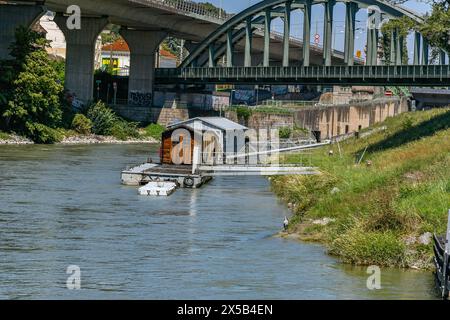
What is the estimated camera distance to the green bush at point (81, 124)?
4444 inches

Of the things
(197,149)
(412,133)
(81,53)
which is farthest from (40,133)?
(412,133)

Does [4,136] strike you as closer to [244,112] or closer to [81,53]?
[81,53]

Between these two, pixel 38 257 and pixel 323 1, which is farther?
pixel 323 1

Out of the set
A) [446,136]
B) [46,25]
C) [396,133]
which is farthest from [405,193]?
[46,25]

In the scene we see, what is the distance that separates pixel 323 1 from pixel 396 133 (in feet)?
148

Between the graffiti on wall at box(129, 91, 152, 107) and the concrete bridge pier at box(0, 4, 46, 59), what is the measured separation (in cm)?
2913

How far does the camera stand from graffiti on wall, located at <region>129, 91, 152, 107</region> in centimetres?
13775

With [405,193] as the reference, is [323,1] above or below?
above

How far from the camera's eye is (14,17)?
10888 centimetres

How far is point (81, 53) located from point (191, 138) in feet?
181

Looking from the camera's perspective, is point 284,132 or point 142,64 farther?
point 142,64

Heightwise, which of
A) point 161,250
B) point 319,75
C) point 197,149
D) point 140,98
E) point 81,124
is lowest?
point 161,250
